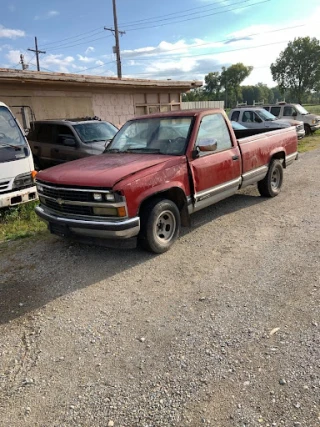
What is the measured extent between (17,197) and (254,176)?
14.5ft

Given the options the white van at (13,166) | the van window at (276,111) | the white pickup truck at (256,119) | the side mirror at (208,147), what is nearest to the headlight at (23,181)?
the white van at (13,166)

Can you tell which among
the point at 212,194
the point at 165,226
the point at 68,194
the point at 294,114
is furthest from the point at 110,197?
the point at 294,114

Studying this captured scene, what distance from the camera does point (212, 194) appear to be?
5406 mm

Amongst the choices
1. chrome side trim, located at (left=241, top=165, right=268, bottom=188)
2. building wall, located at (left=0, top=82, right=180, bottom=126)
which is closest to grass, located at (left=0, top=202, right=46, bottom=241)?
chrome side trim, located at (left=241, top=165, right=268, bottom=188)

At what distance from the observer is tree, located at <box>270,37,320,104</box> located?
39.9m

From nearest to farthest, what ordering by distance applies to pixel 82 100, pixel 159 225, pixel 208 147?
1. pixel 159 225
2. pixel 208 147
3. pixel 82 100

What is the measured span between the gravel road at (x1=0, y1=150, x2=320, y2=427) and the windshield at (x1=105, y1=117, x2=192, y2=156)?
138 centimetres

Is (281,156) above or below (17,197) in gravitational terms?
above

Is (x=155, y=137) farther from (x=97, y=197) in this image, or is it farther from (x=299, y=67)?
(x=299, y=67)

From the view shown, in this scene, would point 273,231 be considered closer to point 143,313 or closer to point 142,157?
point 142,157

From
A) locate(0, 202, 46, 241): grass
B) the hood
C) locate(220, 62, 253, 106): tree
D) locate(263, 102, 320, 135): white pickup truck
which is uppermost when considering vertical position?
locate(220, 62, 253, 106): tree

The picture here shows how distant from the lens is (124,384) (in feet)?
8.35

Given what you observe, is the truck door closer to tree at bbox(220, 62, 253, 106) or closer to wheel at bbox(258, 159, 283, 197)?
wheel at bbox(258, 159, 283, 197)

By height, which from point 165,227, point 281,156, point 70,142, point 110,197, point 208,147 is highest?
point 70,142
